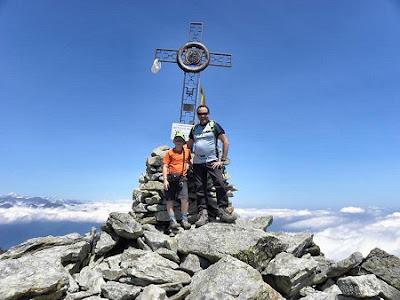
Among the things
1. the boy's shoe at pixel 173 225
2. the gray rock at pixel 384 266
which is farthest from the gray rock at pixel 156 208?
the gray rock at pixel 384 266

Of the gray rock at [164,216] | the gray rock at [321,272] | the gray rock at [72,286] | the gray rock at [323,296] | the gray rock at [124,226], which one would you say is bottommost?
the gray rock at [72,286]

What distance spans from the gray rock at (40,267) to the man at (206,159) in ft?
14.2

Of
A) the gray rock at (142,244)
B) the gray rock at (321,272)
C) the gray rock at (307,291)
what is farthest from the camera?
the gray rock at (142,244)

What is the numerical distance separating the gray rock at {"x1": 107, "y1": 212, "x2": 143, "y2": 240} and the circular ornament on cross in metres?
8.82

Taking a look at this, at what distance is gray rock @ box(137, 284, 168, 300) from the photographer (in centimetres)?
906

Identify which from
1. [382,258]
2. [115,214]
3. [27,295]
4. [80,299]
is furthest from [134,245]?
[382,258]

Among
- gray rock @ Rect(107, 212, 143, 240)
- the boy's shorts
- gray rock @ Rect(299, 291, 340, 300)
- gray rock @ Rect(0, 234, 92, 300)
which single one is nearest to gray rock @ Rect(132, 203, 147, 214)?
the boy's shorts

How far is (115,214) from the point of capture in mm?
12898

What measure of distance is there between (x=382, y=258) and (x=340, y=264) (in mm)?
1436

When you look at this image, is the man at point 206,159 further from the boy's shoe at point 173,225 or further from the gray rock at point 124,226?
the gray rock at point 124,226

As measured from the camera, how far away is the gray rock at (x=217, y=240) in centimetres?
1126

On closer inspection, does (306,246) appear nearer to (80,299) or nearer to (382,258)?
(382,258)

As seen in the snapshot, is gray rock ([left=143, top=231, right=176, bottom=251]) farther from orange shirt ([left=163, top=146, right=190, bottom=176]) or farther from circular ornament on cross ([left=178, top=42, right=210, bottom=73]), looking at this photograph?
circular ornament on cross ([left=178, top=42, right=210, bottom=73])

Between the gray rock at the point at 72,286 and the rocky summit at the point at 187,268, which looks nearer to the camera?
the rocky summit at the point at 187,268
